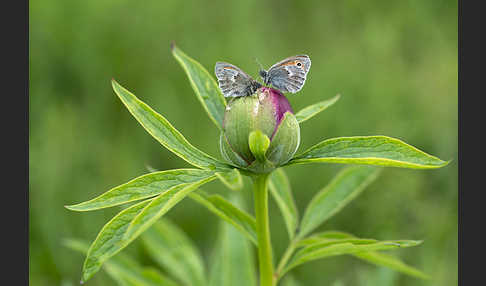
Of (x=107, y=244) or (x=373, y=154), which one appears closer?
(x=107, y=244)

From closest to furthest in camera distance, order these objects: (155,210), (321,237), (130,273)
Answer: (155,210)
(321,237)
(130,273)

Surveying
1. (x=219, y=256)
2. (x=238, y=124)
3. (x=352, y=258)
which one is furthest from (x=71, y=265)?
(x=238, y=124)

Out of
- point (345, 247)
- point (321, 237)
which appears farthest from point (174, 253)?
point (345, 247)

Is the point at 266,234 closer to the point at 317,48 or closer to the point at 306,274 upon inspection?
the point at 306,274

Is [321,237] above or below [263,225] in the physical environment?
below

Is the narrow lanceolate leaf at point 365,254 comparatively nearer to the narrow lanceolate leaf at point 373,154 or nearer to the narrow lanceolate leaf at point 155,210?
the narrow lanceolate leaf at point 373,154

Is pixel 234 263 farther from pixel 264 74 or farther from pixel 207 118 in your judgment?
pixel 207 118

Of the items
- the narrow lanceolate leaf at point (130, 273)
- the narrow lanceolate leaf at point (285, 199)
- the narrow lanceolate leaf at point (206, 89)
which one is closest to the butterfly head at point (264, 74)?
the narrow lanceolate leaf at point (206, 89)
